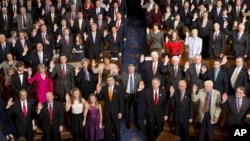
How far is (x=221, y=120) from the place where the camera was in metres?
7.62

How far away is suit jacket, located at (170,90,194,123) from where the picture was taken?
7.40 m

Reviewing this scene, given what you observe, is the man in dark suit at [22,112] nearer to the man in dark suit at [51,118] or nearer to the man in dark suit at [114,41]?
the man in dark suit at [51,118]

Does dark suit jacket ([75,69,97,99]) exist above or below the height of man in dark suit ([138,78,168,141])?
above

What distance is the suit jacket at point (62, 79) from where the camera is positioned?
8.30m

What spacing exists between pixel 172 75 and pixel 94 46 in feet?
7.05

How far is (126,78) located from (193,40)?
1.93m

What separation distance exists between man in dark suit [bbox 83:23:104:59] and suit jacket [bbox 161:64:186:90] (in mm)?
1887

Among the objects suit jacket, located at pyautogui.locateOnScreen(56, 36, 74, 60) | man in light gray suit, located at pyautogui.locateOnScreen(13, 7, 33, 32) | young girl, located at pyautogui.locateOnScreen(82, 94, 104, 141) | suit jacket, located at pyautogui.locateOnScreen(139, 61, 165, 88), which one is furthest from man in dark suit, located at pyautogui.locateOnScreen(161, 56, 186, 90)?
man in light gray suit, located at pyautogui.locateOnScreen(13, 7, 33, 32)

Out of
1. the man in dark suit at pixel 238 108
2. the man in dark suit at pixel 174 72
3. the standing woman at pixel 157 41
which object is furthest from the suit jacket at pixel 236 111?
the standing woman at pixel 157 41

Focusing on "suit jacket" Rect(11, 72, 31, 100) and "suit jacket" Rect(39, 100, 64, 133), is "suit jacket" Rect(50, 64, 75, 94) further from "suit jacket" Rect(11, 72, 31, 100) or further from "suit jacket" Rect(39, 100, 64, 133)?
"suit jacket" Rect(39, 100, 64, 133)

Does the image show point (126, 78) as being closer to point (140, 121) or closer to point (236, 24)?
point (140, 121)

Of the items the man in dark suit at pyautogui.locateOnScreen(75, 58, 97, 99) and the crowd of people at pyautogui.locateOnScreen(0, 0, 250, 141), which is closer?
Answer: the crowd of people at pyautogui.locateOnScreen(0, 0, 250, 141)

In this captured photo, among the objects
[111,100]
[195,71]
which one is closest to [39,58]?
[111,100]

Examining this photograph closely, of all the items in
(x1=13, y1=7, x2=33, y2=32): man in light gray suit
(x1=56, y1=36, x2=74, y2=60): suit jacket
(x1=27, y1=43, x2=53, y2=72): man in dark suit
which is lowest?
(x1=27, y1=43, x2=53, y2=72): man in dark suit
